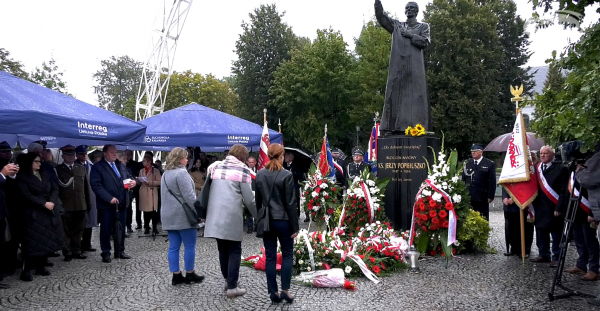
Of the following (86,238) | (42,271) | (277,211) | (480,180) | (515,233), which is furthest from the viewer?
(480,180)

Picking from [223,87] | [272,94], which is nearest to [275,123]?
[272,94]

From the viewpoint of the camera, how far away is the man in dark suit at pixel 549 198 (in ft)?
25.4

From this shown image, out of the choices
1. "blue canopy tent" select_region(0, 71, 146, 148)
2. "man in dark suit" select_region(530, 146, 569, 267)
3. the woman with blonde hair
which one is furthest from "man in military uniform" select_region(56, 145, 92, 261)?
"man in dark suit" select_region(530, 146, 569, 267)

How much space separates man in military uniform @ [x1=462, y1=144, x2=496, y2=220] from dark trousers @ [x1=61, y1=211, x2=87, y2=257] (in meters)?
7.13

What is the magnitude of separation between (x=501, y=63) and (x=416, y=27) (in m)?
28.2

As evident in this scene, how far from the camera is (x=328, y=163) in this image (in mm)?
11492

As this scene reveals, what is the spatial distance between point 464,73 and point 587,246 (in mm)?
26971

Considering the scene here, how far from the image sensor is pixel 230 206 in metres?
6.04

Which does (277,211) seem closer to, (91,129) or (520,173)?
(91,129)

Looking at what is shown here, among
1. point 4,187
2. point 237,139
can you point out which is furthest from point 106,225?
point 237,139

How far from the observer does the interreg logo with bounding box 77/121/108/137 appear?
786cm

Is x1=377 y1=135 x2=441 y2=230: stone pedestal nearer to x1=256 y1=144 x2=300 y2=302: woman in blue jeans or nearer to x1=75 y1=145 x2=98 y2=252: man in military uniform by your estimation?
x1=256 y1=144 x2=300 y2=302: woman in blue jeans

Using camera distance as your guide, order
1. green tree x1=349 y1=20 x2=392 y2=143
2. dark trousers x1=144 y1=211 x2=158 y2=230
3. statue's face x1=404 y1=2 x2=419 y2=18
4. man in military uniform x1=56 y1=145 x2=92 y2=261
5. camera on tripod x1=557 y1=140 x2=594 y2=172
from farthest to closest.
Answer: green tree x1=349 y1=20 x2=392 y2=143 → dark trousers x1=144 y1=211 x2=158 y2=230 → statue's face x1=404 y1=2 x2=419 y2=18 → man in military uniform x1=56 y1=145 x2=92 y2=261 → camera on tripod x1=557 y1=140 x2=594 y2=172

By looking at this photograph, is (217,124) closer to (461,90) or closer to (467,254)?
(467,254)
